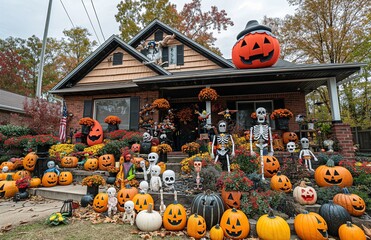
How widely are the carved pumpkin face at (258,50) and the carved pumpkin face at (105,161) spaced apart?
610cm

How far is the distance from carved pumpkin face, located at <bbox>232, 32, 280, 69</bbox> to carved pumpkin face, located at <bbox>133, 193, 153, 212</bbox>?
643 centimetres

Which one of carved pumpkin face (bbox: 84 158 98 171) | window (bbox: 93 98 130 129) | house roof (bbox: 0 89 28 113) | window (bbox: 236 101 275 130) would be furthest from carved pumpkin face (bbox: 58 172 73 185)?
house roof (bbox: 0 89 28 113)

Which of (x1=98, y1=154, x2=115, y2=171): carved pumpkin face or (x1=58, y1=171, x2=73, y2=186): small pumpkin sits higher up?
(x1=98, y1=154, x2=115, y2=171): carved pumpkin face

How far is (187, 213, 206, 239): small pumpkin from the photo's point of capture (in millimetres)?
2658

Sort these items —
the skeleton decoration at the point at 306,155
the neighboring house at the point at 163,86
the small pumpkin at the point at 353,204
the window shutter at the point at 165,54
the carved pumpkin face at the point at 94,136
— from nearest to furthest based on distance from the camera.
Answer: the small pumpkin at the point at 353,204
the skeleton decoration at the point at 306,155
the neighboring house at the point at 163,86
the carved pumpkin face at the point at 94,136
the window shutter at the point at 165,54

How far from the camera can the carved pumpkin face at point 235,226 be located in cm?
264

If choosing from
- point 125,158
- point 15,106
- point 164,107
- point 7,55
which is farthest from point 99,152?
point 7,55

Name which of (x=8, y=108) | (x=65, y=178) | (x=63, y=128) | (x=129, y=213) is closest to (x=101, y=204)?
(x=129, y=213)

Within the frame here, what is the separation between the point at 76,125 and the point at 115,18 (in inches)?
521

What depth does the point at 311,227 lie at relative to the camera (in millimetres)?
2555

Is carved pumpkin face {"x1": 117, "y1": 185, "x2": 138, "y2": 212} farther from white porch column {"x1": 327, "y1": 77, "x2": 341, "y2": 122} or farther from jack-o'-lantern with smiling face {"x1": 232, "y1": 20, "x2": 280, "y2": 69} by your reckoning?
jack-o'-lantern with smiling face {"x1": 232, "y1": 20, "x2": 280, "y2": 69}

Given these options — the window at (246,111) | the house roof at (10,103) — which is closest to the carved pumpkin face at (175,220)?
the window at (246,111)

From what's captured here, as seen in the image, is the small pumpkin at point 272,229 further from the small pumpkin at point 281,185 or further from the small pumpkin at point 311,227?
the small pumpkin at point 281,185

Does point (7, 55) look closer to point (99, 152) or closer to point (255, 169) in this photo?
point (99, 152)
